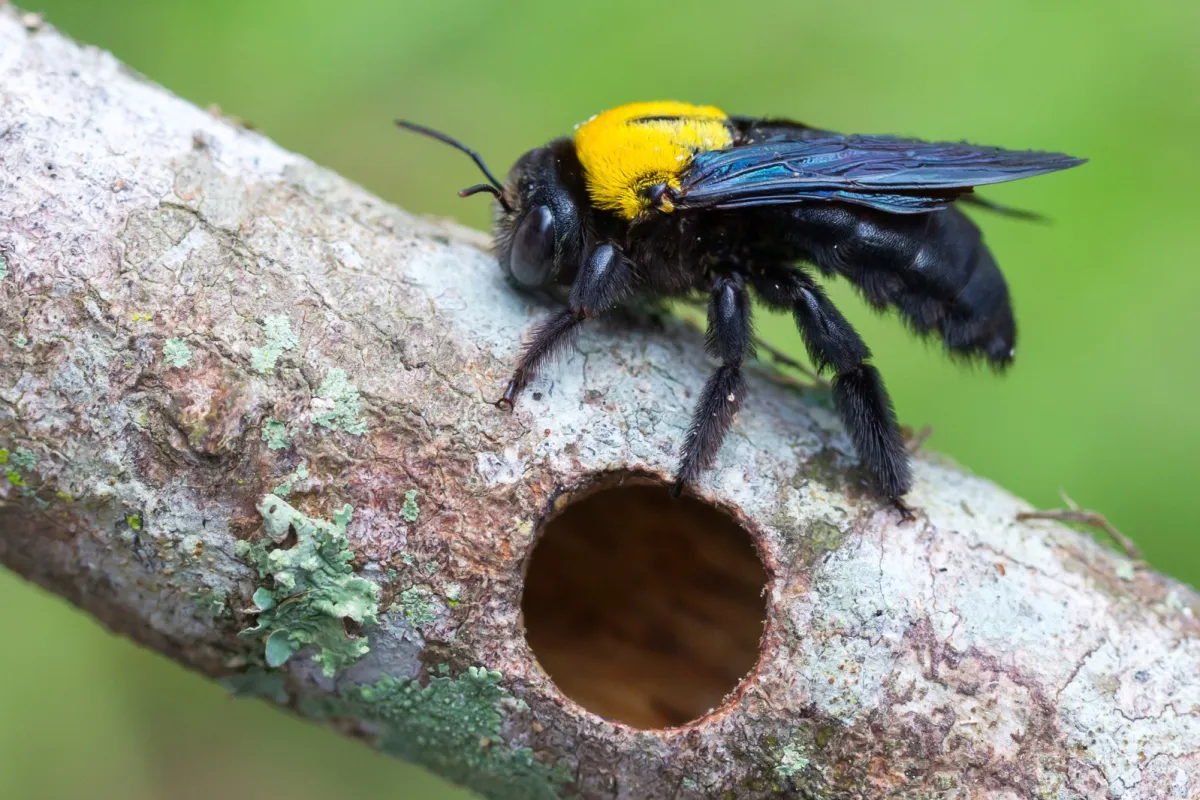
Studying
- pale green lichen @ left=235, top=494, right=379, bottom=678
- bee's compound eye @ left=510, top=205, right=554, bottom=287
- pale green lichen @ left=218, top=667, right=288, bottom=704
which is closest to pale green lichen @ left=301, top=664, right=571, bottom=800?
pale green lichen @ left=218, top=667, right=288, bottom=704

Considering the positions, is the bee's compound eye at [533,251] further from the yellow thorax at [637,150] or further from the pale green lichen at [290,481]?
the pale green lichen at [290,481]

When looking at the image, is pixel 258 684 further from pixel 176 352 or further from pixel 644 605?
pixel 644 605

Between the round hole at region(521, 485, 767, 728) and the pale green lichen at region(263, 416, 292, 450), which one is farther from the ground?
the pale green lichen at region(263, 416, 292, 450)

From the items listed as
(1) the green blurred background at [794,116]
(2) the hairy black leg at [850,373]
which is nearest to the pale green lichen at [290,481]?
(2) the hairy black leg at [850,373]

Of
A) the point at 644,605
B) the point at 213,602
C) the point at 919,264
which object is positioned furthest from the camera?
the point at 644,605

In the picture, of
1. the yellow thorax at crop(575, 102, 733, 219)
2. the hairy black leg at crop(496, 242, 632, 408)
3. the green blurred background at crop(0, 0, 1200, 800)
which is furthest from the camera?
the green blurred background at crop(0, 0, 1200, 800)

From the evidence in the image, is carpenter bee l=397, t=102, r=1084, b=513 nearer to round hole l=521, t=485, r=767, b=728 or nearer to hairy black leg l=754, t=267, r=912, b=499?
hairy black leg l=754, t=267, r=912, b=499

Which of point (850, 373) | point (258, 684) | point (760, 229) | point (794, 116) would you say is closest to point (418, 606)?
point (258, 684)
